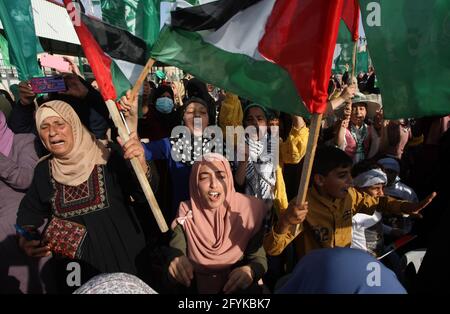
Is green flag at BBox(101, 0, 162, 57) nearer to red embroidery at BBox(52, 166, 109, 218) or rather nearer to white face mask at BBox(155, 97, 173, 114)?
white face mask at BBox(155, 97, 173, 114)

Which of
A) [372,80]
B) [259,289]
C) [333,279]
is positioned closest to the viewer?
[333,279]

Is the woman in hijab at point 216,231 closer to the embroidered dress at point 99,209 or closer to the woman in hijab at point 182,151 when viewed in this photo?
the embroidered dress at point 99,209

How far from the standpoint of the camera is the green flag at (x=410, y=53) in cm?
157

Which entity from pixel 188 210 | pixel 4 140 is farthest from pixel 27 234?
pixel 188 210

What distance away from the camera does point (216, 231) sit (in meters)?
1.82

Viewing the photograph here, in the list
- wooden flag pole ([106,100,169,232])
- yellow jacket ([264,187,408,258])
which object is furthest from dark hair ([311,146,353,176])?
wooden flag pole ([106,100,169,232])

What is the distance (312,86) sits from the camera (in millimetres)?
1543

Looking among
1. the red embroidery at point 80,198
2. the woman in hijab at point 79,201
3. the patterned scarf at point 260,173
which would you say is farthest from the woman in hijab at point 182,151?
the red embroidery at point 80,198

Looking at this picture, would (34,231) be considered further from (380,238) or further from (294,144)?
(380,238)

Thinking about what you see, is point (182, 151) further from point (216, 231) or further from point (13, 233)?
point (13, 233)

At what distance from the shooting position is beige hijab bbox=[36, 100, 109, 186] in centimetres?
182

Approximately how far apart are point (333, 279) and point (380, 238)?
1.61 m

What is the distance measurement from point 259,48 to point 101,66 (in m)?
0.93
